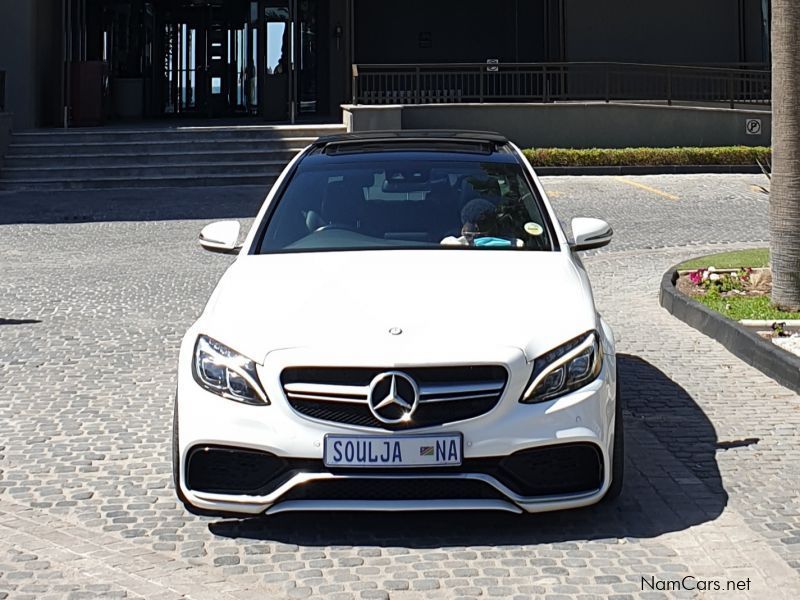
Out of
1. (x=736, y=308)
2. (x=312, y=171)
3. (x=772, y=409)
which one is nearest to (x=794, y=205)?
(x=736, y=308)

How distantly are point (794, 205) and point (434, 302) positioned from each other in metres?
5.17

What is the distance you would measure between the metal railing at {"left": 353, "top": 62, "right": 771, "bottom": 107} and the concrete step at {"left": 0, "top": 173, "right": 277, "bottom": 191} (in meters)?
3.95

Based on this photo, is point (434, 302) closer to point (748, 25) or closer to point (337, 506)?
point (337, 506)

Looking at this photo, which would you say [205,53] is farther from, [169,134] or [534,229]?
[534,229]

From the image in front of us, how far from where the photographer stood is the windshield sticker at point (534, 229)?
20.4 ft

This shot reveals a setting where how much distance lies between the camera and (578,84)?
2723cm

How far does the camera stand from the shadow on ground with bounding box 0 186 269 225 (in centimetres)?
1739

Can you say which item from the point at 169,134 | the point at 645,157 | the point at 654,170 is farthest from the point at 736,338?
the point at 169,134

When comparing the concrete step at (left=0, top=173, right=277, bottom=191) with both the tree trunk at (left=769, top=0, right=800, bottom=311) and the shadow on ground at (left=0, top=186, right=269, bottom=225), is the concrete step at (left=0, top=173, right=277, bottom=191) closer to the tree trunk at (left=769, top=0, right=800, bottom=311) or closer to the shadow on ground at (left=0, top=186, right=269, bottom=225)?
the shadow on ground at (left=0, top=186, right=269, bottom=225)

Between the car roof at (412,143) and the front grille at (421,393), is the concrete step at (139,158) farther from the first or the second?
the front grille at (421,393)

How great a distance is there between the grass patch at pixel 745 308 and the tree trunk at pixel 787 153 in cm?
15

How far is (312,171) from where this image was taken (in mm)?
6703

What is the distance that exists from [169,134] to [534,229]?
685 inches

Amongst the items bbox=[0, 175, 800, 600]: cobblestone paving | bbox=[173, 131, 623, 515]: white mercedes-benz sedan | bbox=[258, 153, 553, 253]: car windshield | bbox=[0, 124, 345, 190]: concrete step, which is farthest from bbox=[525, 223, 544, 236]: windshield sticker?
bbox=[0, 124, 345, 190]: concrete step
